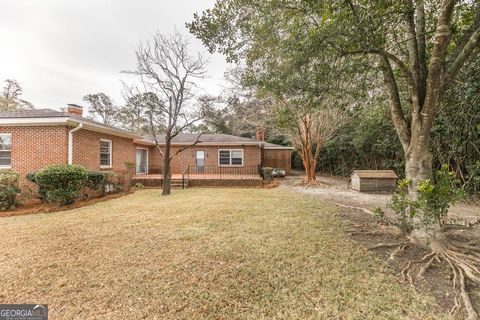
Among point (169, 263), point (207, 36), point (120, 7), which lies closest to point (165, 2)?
point (120, 7)

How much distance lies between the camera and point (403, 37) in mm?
4930

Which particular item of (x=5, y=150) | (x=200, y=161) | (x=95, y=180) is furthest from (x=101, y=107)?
(x=95, y=180)

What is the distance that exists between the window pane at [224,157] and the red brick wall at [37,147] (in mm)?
9477

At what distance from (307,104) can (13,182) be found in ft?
31.1

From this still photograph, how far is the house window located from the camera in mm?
16125

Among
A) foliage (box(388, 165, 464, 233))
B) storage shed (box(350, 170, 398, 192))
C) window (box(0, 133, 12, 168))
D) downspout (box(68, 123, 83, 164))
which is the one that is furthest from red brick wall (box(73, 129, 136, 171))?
storage shed (box(350, 170, 398, 192))

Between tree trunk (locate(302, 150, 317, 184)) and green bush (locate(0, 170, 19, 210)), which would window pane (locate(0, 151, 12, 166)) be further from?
tree trunk (locate(302, 150, 317, 184))

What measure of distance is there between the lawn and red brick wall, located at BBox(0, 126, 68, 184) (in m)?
3.97

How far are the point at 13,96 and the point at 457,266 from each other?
120 feet

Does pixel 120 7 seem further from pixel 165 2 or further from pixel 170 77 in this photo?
pixel 170 77

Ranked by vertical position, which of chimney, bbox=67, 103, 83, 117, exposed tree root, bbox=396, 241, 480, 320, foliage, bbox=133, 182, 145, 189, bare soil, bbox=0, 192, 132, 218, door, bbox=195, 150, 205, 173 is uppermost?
chimney, bbox=67, 103, 83, 117

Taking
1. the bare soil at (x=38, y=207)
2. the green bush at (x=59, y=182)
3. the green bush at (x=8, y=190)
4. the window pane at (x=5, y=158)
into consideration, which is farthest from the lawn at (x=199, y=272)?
the window pane at (x=5, y=158)

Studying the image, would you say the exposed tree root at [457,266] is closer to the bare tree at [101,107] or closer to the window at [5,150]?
the window at [5,150]

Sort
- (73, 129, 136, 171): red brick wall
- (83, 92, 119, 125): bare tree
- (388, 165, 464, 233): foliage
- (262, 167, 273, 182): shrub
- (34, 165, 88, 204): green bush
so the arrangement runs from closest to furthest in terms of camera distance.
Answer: (388, 165, 464, 233): foliage, (34, 165, 88, 204): green bush, (73, 129, 136, 171): red brick wall, (262, 167, 273, 182): shrub, (83, 92, 119, 125): bare tree
